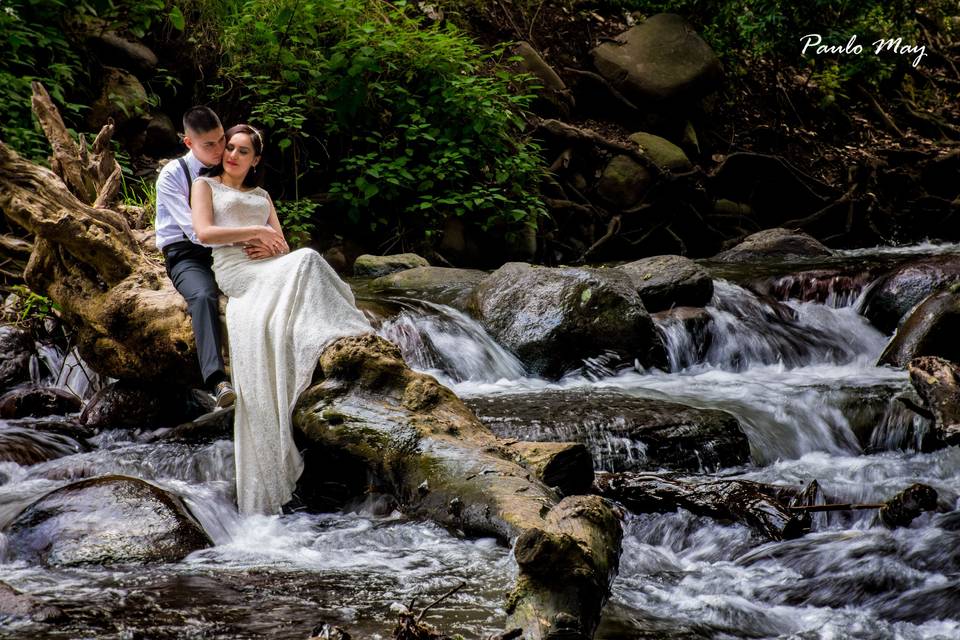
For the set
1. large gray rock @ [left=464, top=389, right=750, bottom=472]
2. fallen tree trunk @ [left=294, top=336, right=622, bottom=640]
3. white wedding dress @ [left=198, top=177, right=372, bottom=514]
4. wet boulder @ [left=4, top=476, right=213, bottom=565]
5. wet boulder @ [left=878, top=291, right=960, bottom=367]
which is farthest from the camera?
wet boulder @ [left=878, top=291, right=960, bottom=367]

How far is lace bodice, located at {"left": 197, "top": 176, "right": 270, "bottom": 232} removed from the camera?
5191 millimetres

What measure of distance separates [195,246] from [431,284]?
436 centimetres

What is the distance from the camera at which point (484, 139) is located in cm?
1171

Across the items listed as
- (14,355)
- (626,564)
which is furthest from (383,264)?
(626,564)

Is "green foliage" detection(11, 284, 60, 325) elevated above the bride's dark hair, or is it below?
below

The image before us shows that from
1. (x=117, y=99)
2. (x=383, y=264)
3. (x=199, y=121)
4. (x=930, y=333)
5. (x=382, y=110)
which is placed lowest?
(x=930, y=333)

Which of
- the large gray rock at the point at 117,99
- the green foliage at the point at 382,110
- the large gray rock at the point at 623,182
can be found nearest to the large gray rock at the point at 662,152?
the large gray rock at the point at 623,182

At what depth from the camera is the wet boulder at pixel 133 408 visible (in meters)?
6.13

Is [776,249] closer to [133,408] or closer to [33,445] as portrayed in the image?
[133,408]

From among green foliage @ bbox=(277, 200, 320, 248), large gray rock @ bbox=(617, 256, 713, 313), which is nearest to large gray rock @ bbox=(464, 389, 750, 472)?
large gray rock @ bbox=(617, 256, 713, 313)

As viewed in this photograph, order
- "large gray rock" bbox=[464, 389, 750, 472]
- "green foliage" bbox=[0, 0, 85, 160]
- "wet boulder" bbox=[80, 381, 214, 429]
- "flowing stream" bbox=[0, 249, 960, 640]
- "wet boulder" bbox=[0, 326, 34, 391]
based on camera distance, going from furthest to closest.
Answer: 1. "green foliage" bbox=[0, 0, 85, 160]
2. "wet boulder" bbox=[0, 326, 34, 391]
3. "wet boulder" bbox=[80, 381, 214, 429]
4. "large gray rock" bbox=[464, 389, 750, 472]
5. "flowing stream" bbox=[0, 249, 960, 640]

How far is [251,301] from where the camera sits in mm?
5109

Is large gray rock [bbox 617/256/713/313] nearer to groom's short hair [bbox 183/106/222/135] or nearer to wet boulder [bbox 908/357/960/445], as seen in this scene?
wet boulder [bbox 908/357/960/445]

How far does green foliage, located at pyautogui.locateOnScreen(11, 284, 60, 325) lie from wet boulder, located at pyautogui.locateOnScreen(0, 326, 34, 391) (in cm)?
20
